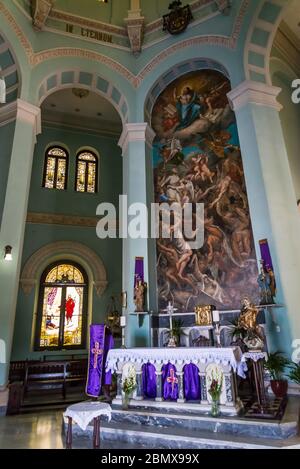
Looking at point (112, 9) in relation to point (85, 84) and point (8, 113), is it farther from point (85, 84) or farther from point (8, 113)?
point (8, 113)

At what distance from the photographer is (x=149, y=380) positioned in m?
5.74

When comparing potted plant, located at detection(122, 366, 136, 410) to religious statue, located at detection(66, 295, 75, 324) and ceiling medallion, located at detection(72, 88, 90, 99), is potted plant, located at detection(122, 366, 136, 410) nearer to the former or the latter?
religious statue, located at detection(66, 295, 75, 324)

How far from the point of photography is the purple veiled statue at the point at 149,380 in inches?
223

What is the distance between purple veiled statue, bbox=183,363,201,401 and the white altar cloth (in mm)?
207

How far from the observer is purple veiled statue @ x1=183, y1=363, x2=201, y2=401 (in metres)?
Answer: 5.25

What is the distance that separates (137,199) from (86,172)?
5.24 m

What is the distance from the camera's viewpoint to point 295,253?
23.1 ft

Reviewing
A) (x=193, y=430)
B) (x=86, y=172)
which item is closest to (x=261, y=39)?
(x=86, y=172)

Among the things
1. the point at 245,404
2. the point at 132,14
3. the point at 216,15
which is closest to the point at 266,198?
the point at 245,404

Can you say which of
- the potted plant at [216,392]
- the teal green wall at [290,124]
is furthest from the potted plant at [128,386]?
the teal green wall at [290,124]

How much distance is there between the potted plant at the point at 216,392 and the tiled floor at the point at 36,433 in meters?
1.35

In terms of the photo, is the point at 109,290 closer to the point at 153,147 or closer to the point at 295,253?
the point at 153,147
